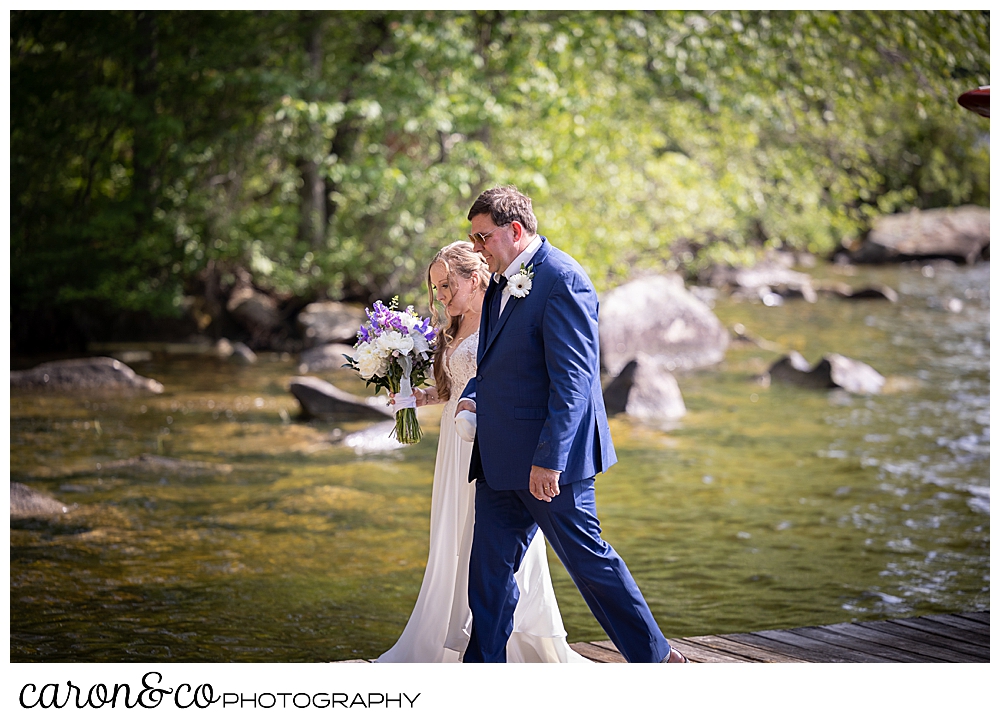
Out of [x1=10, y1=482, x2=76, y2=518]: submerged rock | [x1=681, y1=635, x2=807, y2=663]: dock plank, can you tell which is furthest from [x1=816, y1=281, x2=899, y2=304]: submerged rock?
[x1=681, y1=635, x2=807, y2=663]: dock plank

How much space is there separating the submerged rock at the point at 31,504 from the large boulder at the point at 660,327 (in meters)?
8.70

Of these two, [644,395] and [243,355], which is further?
[243,355]

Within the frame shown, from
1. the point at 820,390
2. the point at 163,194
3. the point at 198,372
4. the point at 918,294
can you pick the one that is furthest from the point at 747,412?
the point at 918,294

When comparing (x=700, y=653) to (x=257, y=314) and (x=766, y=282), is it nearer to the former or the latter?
(x=257, y=314)

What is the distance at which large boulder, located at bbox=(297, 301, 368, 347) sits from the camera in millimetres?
15922

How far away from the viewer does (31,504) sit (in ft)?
25.5

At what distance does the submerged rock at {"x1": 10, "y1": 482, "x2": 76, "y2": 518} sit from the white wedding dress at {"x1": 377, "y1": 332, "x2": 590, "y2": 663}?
14.9ft

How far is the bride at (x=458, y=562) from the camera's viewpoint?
165 inches

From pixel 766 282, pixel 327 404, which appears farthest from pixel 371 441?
pixel 766 282

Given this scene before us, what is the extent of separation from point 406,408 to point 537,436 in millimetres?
903

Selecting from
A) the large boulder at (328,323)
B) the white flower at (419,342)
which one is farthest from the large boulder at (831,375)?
the white flower at (419,342)

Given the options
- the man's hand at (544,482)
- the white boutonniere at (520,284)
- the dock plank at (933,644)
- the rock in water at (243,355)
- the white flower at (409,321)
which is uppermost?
the white boutonniere at (520,284)

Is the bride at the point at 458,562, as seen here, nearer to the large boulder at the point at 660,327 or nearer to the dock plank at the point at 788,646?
the dock plank at the point at 788,646
